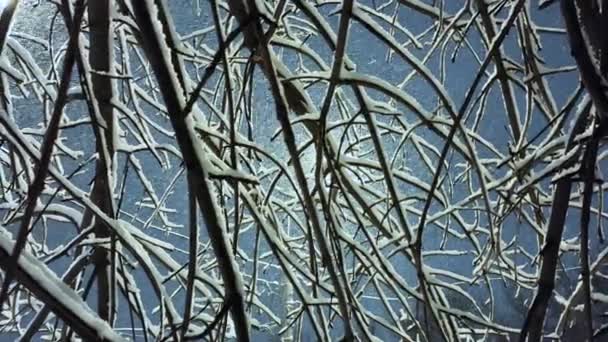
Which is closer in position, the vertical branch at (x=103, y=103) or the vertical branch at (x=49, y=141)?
the vertical branch at (x=49, y=141)

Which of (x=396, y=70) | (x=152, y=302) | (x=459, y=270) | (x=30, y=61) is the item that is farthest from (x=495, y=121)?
(x=30, y=61)

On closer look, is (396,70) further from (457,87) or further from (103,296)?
(103,296)

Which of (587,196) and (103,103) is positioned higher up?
(103,103)

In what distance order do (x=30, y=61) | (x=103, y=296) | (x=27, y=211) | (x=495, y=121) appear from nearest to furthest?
(x=27, y=211)
(x=103, y=296)
(x=30, y=61)
(x=495, y=121)

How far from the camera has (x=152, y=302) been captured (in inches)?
122

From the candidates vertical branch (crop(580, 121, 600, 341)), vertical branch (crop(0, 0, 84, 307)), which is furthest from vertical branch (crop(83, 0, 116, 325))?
vertical branch (crop(580, 121, 600, 341))

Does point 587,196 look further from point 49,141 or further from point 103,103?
point 103,103

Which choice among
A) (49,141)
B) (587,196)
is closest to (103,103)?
(49,141)

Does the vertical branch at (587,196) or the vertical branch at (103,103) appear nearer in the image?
the vertical branch at (587,196)

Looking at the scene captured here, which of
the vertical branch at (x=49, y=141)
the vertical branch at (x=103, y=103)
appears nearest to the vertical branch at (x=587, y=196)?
the vertical branch at (x=49, y=141)

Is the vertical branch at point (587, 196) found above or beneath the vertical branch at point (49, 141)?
beneath

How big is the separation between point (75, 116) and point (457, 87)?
1561mm

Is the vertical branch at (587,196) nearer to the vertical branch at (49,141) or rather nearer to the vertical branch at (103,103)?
the vertical branch at (49,141)

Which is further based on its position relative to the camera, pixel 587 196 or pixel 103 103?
pixel 103 103
